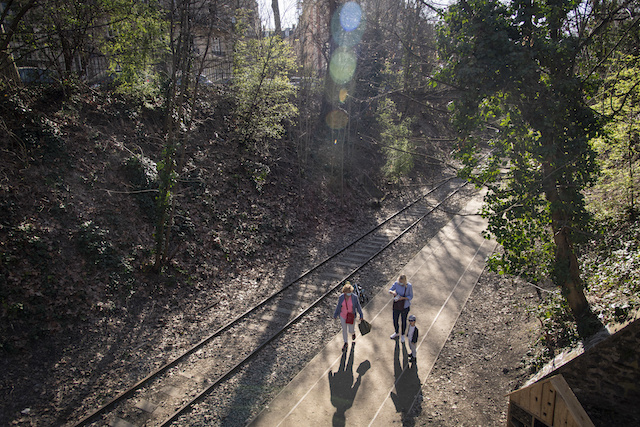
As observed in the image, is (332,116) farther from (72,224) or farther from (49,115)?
(72,224)

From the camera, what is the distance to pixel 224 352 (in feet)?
29.0

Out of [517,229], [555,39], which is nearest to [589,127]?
[555,39]

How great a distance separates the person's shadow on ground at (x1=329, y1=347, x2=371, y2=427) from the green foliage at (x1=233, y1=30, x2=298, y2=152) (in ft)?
36.4

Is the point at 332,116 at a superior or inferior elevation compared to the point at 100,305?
superior

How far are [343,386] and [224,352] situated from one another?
2.94 meters

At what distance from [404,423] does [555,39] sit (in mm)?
7620

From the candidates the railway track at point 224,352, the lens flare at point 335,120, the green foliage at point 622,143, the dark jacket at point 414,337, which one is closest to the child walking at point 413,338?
the dark jacket at point 414,337

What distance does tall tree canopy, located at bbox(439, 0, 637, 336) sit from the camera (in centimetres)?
692

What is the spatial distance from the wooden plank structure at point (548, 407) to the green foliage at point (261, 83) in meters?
13.6

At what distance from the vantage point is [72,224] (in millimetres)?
10102

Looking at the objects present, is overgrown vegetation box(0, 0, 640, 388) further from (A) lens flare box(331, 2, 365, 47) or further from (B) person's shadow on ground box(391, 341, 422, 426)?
(A) lens flare box(331, 2, 365, 47)

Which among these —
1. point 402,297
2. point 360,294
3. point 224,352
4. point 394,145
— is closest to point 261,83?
point 394,145

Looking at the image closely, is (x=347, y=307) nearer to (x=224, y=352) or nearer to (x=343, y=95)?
(x=224, y=352)

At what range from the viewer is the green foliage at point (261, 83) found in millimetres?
16312
